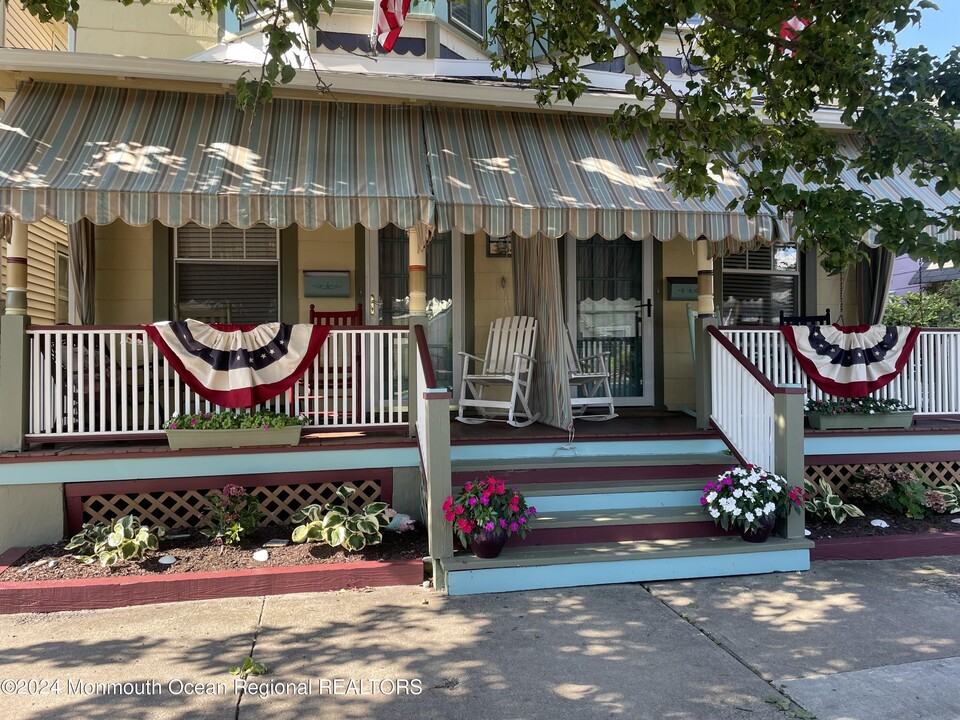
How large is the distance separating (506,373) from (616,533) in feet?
7.44

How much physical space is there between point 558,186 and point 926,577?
3795 millimetres

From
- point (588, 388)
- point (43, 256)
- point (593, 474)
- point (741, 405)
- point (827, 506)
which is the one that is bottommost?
point (827, 506)

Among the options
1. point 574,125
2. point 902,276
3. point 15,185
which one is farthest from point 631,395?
point 902,276

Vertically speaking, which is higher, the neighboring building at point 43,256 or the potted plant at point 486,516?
A: the neighboring building at point 43,256

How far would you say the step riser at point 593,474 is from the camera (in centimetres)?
512

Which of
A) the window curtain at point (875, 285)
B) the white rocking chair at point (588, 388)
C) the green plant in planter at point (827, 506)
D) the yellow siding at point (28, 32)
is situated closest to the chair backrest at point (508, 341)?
the white rocking chair at point (588, 388)

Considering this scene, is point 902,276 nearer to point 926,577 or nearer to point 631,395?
point 631,395

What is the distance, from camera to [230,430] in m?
4.95

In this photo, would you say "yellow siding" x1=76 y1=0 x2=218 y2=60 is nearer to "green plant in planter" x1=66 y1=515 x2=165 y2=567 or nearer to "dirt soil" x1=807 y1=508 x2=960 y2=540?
"green plant in planter" x1=66 y1=515 x2=165 y2=567

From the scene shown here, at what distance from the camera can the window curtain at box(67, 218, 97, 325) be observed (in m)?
6.11

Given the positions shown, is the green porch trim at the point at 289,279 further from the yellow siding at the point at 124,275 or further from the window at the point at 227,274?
the yellow siding at the point at 124,275

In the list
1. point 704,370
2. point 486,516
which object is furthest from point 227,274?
point 704,370

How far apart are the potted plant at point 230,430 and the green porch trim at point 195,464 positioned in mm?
87

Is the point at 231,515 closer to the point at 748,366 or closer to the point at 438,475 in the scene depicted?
the point at 438,475
